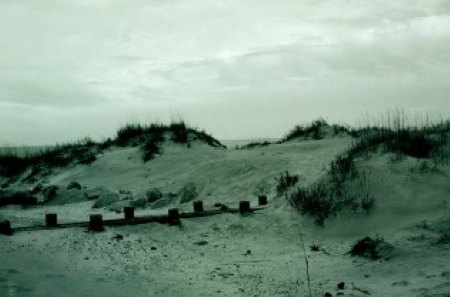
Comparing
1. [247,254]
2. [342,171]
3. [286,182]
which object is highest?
[342,171]

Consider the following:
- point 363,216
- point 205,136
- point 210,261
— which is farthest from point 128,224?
point 205,136

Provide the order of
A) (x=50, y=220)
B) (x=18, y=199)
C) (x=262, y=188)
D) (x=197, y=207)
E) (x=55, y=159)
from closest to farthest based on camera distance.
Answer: (x=50, y=220)
(x=197, y=207)
(x=262, y=188)
(x=18, y=199)
(x=55, y=159)

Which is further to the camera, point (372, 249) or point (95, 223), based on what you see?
point (95, 223)

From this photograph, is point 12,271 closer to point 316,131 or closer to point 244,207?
point 244,207

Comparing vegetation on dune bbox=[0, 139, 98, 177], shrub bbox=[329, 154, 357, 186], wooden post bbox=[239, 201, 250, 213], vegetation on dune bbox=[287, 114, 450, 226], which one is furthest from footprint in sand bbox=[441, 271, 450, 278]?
vegetation on dune bbox=[0, 139, 98, 177]

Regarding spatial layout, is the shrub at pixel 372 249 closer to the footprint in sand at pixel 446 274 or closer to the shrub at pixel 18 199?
the footprint in sand at pixel 446 274

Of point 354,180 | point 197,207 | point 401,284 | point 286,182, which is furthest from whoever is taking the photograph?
point 286,182

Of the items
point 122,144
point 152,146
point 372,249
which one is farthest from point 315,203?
point 122,144

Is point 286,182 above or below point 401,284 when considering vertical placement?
above

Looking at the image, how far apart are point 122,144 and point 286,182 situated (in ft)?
35.1

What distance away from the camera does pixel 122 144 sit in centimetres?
2192

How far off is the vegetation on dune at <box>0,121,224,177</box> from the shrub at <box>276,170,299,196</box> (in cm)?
728

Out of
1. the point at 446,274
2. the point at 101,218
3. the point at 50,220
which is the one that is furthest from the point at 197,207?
the point at 446,274

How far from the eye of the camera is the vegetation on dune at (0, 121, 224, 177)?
20.4 meters
